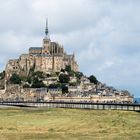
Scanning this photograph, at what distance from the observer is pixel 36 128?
75625 millimetres

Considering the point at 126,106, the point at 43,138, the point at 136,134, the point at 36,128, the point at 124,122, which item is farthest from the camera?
the point at 126,106

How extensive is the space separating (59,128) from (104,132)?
8120 mm

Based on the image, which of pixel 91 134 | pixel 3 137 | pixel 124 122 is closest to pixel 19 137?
pixel 3 137

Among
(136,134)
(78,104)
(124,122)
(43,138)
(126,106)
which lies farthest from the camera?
(78,104)

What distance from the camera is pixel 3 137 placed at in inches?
2462

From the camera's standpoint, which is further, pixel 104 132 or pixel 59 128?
pixel 59 128

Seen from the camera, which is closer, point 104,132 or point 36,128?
point 104,132

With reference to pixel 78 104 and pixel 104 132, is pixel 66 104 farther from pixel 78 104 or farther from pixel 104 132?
pixel 104 132

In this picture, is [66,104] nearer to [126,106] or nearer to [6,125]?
[126,106]

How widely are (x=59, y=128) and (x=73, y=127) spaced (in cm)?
228

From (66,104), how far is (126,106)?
42154 millimetres

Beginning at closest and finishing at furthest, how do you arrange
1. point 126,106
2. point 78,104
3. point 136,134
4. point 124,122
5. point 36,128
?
point 136,134
point 36,128
point 124,122
point 126,106
point 78,104

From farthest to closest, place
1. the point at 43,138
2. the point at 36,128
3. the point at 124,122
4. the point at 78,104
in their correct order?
the point at 78,104 < the point at 124,122 < the point at 36,128 < the point at 43,138

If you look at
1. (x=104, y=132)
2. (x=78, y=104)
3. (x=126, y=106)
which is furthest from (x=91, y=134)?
(x=78, y=104)
